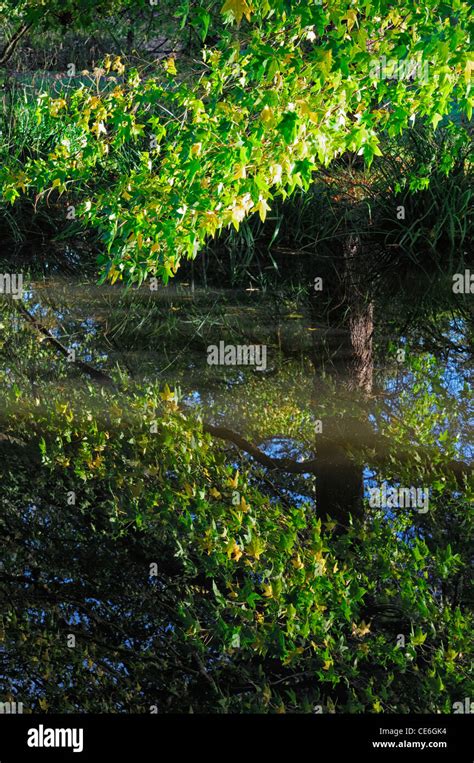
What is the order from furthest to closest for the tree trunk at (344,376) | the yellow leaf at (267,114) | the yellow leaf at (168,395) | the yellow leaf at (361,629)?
the yellow leaf at (168,395) → the yellow leaf at (267,114) → the tree trunk at (344,376) → the yellow leaf at (361,629)

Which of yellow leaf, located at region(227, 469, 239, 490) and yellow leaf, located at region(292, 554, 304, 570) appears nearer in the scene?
yellow leaf, located at region(292, 554, 304, 570)

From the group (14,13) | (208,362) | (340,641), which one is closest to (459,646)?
(340,641)

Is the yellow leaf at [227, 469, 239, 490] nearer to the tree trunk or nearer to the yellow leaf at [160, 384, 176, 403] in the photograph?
the tree trunk

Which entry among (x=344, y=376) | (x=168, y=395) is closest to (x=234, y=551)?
(x=168, y=395)

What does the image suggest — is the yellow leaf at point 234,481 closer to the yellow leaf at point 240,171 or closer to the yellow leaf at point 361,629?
the yellow leaf at point 361,629

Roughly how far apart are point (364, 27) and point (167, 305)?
12.7ft

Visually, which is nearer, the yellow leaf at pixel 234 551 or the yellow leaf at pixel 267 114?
the yellow leaf at pixel 234 551

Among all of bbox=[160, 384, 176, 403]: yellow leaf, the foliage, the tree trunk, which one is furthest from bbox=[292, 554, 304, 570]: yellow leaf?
bbox=[160, 384, 176, 403]: yellow leaf

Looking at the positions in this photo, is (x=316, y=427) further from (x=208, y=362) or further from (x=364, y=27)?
(x=364, y=27)

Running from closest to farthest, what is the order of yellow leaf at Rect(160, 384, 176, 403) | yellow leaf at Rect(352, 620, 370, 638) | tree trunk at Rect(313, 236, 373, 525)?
yellow leaf at Rect(352, 620, 370, 638) → tree trunk at Rect(313, 236, 373, 525) → yellow leaf at Rect(160, 384, 176, 403)

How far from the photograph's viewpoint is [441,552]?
3145 mm

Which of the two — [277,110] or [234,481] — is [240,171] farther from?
[234,481]

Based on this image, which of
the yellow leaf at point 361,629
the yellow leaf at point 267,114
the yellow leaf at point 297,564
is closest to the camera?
the yellow leaf at point 361,629

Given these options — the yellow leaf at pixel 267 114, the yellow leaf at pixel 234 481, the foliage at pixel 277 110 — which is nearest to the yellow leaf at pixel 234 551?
the yellow leaf at pixel 234 481
